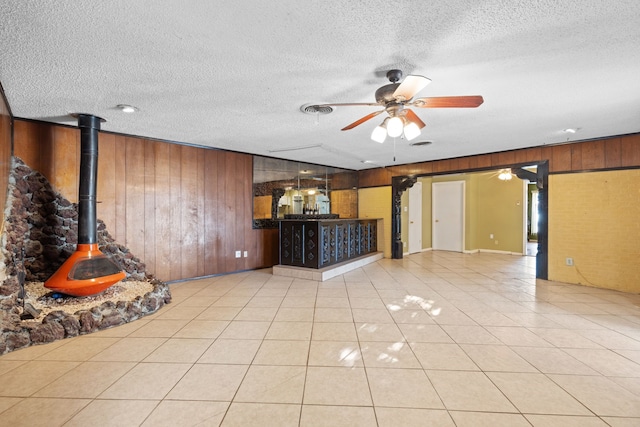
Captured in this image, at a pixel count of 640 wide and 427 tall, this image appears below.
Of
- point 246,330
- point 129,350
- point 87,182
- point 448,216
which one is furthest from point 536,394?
point 448,216

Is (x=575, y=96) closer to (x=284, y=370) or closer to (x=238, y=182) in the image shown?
(x=284, y=370)

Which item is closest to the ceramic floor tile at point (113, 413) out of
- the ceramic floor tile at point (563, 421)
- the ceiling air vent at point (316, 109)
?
the ceramic floor tile at point (563, 421)

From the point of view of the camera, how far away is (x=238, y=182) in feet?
17.4

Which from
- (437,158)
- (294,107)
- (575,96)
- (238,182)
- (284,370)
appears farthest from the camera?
(437,158)

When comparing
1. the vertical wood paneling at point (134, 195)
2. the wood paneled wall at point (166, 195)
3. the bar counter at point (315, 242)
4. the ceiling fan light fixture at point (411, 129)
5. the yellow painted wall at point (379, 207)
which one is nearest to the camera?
the ceiling fan light fixture at point (411, 129)

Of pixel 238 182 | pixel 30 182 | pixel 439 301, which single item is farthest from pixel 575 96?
pixel 30 182

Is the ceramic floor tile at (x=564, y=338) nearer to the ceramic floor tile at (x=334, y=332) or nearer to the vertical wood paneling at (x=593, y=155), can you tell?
the ceramic floor tile at (x=334, y=332)

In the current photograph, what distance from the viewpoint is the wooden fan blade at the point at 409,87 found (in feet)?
6.05

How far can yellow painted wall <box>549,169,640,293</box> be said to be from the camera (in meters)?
4.01

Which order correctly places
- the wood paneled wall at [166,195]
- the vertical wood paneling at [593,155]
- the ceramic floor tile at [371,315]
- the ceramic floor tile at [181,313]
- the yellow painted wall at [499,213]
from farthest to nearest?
the yellow painted wall at [499,213], the vertical wood paneling at [593,155], the wood paneled wall at [166,195], the ceramic floor tile at [181,313], the ceramic floor tile at [371,315]

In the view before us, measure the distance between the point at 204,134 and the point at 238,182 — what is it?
134 centimetres

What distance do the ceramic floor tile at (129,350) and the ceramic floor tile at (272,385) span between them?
963 millimetres

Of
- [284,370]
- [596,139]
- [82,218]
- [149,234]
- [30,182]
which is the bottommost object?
[284,370]

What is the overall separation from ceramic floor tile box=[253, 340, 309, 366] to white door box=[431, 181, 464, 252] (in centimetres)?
713
